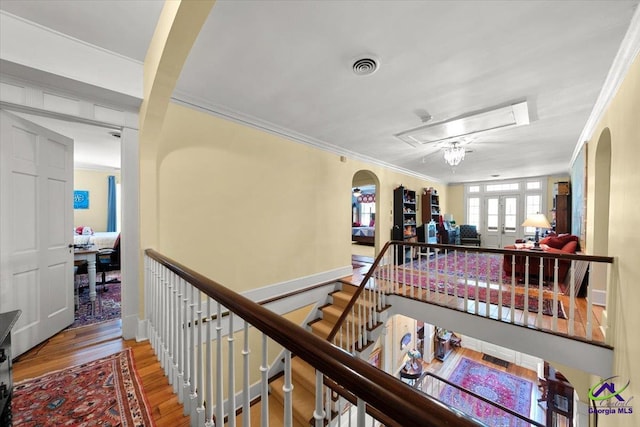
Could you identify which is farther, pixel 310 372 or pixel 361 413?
pixel 310 372

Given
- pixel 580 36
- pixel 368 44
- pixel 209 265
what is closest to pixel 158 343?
pixel 209 265

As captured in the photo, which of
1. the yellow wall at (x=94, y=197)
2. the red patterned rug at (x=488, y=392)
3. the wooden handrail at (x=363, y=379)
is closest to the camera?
the wooden handrail at (x=363, y=379)

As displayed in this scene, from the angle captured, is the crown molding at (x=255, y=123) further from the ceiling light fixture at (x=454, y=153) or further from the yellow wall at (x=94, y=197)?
the yellow wall at (x=94, y=197)

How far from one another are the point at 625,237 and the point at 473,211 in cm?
762

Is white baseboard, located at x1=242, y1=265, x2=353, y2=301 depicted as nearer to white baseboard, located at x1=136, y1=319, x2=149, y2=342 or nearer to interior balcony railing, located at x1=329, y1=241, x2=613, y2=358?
interior balcony railing, located at x1=329, y1=241, x2=613, y2=358

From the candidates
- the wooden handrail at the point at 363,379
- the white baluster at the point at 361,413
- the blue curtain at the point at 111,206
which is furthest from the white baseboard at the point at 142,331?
the blue curtain at the point at 111,206

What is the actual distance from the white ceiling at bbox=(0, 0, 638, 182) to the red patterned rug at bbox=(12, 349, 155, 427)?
2474 mm

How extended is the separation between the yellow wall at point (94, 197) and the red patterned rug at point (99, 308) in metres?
2.59

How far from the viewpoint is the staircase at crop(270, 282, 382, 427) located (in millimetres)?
2934

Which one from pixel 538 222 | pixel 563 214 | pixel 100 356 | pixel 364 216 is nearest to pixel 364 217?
pixel 364 216

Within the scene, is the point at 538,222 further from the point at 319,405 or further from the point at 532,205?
the point at 319,405

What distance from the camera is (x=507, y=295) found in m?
3.62

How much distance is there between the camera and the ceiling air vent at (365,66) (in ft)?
6.73

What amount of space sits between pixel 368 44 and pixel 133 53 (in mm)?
1917
